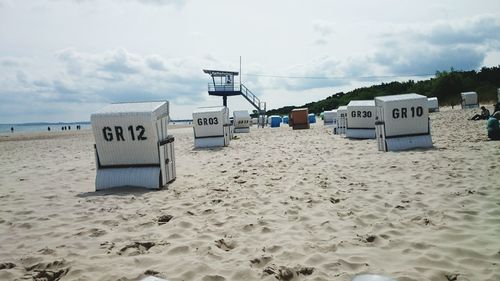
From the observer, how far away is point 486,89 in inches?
1965

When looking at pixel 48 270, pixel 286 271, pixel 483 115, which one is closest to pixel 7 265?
pixel 48 270

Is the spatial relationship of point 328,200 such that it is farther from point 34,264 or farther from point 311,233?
point 34,264

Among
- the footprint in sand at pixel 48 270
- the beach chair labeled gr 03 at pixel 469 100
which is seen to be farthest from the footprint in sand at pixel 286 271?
the beach chair labeled gr 03 at pixel 469 100

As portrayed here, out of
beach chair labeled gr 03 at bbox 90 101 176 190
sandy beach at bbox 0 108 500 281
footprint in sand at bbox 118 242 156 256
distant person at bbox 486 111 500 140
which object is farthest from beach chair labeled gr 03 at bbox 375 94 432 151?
footprint in sand at bbox 118 242 156 256

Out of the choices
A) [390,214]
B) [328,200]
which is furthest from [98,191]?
[390,214]

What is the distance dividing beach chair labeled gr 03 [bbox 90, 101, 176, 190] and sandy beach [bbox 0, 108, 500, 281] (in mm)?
429

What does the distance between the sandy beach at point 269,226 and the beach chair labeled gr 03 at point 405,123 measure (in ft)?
10.1

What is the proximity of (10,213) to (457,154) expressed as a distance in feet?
36.7

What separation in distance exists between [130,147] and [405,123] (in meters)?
9.43

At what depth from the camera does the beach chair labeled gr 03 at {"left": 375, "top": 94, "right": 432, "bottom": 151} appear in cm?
1226

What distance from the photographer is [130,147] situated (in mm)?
8258

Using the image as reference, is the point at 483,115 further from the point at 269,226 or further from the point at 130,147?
the point at 130,147

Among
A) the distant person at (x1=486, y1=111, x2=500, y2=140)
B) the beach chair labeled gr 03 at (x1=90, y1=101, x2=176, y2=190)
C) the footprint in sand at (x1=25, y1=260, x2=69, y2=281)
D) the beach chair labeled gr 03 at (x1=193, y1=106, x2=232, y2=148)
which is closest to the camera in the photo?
the footprint in sand at (x1=25, y1=260, x2=69, y2=281)

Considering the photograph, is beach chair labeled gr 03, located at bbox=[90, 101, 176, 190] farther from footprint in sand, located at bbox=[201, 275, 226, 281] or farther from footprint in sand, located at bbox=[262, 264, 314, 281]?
footprint in sand, located at bbox=[262, 264, 314, 281]
